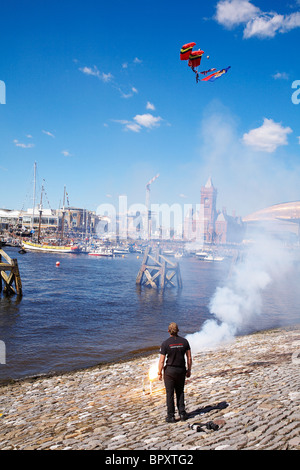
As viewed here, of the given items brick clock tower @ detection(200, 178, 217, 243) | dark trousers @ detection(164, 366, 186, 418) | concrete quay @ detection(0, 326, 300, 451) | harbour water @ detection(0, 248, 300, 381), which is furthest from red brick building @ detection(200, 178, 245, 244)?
dark trousers @ detection(164, 366, 186, 418)

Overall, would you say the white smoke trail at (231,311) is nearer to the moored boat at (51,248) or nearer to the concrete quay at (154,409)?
the concrete quay at (154,409)

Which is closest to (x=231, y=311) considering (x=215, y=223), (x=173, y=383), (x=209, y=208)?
(x=173, y=383)

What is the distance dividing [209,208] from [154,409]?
154844 millimetres

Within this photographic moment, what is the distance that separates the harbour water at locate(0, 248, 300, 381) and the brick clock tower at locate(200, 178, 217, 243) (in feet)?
369

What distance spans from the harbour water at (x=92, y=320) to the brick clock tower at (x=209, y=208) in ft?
369

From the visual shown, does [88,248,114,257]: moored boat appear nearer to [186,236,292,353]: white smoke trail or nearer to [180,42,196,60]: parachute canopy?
[186,236,292,353]: white smoke trail

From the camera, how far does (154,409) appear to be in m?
6.95

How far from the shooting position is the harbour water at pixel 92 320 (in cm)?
1427

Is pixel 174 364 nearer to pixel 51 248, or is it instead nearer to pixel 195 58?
pixel 195 58

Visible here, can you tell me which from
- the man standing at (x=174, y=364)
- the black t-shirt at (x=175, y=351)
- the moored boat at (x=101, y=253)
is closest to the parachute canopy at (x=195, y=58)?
the man standing at (x=174, y=364)

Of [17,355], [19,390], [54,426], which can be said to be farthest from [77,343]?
[54,426]

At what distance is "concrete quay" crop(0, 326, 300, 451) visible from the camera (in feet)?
16.9

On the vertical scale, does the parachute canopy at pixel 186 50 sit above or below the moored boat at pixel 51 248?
above

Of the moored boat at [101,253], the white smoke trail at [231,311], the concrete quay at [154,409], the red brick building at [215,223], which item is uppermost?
the red brick building at [215,223]
